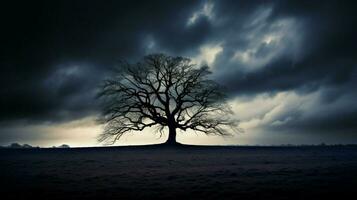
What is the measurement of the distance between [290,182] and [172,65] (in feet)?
81.3

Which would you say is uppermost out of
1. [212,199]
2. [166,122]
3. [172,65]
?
[172,65]

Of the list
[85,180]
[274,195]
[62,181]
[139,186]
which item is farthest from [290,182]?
[62,181]

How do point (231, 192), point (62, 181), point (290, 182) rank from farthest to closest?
point (62, 181) < point (290, 182) < point (231, 192)

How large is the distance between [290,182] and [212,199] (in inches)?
135

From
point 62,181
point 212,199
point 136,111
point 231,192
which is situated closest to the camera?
point 212,199

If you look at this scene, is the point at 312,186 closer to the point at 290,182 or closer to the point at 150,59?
the point at 290,182

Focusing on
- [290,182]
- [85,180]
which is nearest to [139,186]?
[85,180]

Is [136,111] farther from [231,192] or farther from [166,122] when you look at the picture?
[231,192]

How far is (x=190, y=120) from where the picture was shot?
32688mm

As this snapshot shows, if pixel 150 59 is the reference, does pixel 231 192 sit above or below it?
below

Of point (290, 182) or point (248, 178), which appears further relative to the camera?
point (248, 178)

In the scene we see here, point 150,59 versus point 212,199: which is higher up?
point 150,59

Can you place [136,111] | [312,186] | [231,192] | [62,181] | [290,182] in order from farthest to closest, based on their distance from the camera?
1. [136,111]
2. [62,181]
3. [290,182]
4. [312,186]
5. [231,192]

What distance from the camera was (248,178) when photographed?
10031mm
